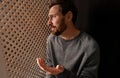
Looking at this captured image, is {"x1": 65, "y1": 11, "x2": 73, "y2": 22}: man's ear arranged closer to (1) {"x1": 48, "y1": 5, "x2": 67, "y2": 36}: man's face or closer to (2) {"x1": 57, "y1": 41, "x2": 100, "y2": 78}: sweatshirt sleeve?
(1) {"x1": 48, "y1": 5, "x2": 67, "y2": 36}: man's face

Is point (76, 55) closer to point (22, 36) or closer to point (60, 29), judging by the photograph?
point (60, 29)

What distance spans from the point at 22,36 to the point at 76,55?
317mm

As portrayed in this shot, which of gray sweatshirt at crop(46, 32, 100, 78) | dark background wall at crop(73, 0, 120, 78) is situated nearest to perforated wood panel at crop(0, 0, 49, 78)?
gray sweatshirt at crop(46, 32, 100, 78)

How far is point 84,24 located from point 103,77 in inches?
13.9

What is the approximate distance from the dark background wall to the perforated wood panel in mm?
251

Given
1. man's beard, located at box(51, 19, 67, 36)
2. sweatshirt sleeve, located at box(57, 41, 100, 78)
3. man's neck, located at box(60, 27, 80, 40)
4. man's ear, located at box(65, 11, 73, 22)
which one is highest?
man's ear, located at box(65, 11, 73, 22)

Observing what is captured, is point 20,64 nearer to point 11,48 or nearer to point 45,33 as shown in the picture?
point 11,48

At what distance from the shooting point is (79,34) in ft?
3.55

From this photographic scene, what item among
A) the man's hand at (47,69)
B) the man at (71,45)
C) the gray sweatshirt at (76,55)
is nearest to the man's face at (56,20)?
the man at (71,45)

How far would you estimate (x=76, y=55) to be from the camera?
1.07 meters

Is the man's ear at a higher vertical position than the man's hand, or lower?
higher

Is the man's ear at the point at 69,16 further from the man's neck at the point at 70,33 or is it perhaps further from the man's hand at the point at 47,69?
the man's hand at the point at 47,69

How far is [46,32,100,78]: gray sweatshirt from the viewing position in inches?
40.1

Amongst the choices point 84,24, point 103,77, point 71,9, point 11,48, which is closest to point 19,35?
point 11,48
